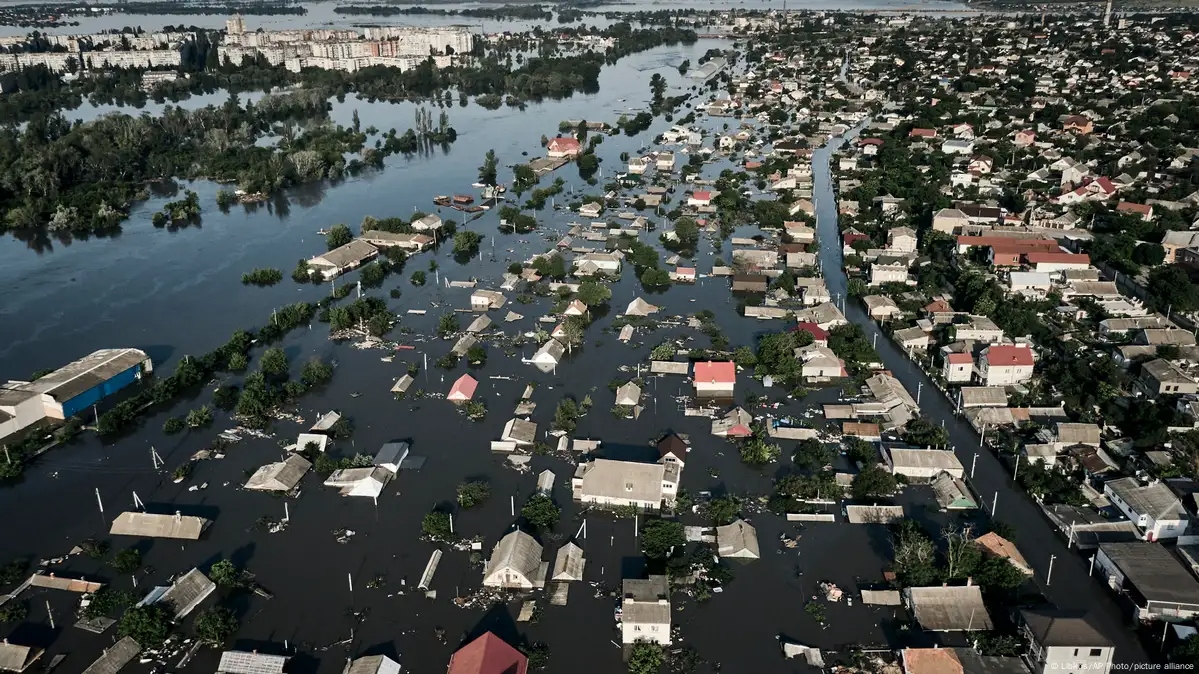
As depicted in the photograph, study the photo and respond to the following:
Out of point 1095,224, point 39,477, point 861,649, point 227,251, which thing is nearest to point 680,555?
point 861,649

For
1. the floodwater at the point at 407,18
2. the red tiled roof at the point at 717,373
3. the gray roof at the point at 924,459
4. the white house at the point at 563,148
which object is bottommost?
the gray roof at the point at 924,459

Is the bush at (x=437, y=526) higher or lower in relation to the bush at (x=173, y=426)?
lower

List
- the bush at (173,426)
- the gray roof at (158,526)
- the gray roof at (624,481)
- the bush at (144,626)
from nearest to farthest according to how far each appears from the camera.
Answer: the bush at (144,626) < the gray roof at (158,526) < the gray roof at (624,481) < the bush at (173,426)

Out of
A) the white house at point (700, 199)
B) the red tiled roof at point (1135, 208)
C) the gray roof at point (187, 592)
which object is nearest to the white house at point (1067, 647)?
the gray roof at point (187, 592)

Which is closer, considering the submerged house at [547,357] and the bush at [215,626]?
the bush at [215,626]

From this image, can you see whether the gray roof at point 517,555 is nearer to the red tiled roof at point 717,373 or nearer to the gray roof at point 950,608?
the gray roof at point 950,608

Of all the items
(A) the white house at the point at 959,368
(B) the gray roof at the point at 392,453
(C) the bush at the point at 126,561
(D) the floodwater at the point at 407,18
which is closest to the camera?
(C) the bush at the point at 126,561
